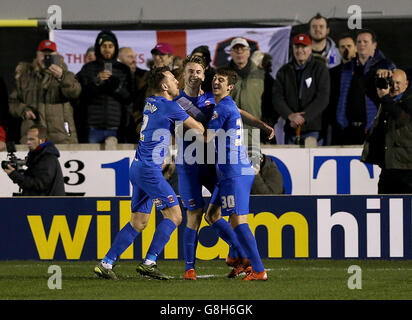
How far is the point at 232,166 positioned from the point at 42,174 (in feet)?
12.5

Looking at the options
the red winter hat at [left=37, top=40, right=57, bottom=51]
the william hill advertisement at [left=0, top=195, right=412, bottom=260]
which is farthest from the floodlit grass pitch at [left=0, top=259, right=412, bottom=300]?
the red winter hat at [left=37, top=40, right=57, bottom=51]

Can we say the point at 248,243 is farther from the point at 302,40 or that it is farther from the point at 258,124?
the point at 302,40

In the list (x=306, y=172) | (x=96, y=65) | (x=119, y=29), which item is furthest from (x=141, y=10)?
(x=306, y=172)

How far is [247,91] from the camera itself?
14727 millimetres

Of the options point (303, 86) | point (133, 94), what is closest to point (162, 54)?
point (133, 94)

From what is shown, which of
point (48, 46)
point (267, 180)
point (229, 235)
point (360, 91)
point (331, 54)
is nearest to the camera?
point (229, 235)

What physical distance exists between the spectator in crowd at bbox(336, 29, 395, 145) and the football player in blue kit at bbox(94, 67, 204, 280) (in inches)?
163

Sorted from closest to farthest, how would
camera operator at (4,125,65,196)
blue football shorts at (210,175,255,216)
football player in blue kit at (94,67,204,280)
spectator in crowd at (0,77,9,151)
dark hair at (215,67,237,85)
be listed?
blue football shorts at (210,175,255,216) < dark hair at (215,67,237,85) < football player in blue kit at (94,67,204,280) < camera operator at (4,125,65,196) < spectator in crowd at (0,77,9,151)

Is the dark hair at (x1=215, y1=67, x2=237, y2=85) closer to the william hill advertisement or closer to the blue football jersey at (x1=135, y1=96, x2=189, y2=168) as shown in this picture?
the blue football jersey at (x1=135, y1=96, x2=189, y2=168)

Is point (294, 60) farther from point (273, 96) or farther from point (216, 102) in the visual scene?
point (216, 102)

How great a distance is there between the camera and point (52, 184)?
13.9m

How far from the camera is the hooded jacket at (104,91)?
14711 mm

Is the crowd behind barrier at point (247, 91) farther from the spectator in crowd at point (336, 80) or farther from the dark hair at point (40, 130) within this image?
the dark hair at point (40, 130)

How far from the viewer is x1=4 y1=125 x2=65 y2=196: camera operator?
13.8 metres
